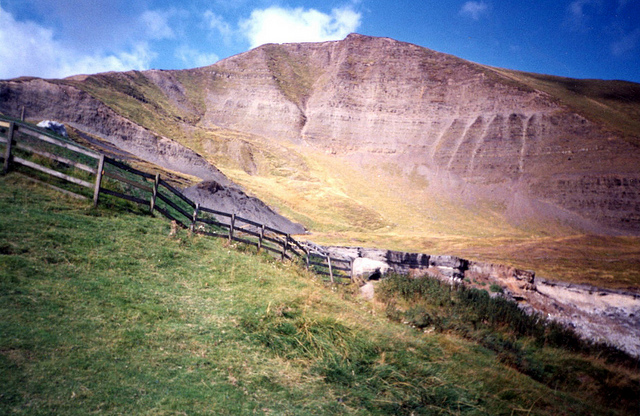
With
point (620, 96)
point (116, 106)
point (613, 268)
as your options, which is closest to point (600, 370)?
→ point (613, 268)

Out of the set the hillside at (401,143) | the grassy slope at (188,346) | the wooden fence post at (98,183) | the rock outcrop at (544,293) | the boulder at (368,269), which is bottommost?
the rock outcrop at (544,293)

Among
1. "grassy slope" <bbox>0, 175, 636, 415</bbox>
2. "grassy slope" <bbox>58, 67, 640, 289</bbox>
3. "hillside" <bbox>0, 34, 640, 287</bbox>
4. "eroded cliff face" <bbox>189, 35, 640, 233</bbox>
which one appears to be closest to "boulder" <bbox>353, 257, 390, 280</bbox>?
"grassy slope" <bbox>0, 175, 636, 415</bbox>

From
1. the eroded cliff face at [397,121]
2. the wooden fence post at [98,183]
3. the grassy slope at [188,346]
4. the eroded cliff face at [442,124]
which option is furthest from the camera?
the eroded cliff face at [442,124]

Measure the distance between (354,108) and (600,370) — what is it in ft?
335

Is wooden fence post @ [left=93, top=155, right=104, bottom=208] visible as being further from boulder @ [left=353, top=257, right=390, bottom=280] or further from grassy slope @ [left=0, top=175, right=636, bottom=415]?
boulder @ [left=353, top=257, right=390, bottom=280]

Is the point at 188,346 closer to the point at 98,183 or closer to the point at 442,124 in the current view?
the point at 98,183

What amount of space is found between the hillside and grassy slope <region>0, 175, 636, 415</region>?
28307 mm

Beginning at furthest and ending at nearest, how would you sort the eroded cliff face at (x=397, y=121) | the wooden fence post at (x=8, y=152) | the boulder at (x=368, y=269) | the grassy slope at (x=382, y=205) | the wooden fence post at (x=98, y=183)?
the eroded cliff face at (x=397, y=121) < the grassy slope at (x=382, y=205) < the boulder at (x=368, y=269) < the wooden fence post at (x=98, y=183) < the wooden fence post at (x=8, y=152)

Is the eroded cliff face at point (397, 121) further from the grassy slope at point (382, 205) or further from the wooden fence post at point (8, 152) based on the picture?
the wooden fence post at point (8, 152)

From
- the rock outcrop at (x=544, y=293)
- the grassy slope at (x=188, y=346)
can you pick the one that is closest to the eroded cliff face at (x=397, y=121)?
the rock outcrop at (x=544, y=293)

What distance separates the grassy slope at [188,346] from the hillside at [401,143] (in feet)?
92.9

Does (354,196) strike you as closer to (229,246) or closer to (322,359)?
(229,246)

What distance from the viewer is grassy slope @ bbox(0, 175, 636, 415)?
12.8 ft

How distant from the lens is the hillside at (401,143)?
176ft
